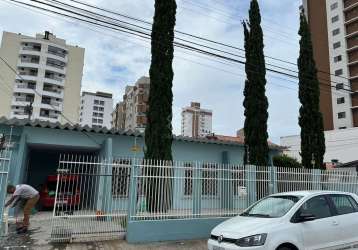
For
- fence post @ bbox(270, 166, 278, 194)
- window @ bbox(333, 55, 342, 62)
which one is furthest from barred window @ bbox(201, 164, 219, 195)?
window @ bbox(333, 55, 342, 62)

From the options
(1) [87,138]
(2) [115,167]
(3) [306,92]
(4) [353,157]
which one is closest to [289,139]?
(4) [353,157]

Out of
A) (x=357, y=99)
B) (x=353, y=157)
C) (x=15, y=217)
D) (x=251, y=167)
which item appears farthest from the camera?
(x=357, y=99)

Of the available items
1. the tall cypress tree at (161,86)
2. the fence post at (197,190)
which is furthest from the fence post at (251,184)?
the tall cypress tree at (161,86)

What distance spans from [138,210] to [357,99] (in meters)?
49.7

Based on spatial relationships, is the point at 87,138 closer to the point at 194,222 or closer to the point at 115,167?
the point at 115,167

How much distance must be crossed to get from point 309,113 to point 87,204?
11.1 m

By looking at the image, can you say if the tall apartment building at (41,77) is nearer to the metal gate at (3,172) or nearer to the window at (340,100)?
the window at (340,100)

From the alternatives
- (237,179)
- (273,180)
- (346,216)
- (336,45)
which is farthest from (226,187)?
(336,45)

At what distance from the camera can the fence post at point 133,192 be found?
881 cm

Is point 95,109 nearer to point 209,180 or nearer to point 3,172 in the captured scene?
point 209,180

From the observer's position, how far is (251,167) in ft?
35.0

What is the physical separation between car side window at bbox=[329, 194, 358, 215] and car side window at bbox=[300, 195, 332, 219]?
29 centimetres

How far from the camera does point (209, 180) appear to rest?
1008 cm

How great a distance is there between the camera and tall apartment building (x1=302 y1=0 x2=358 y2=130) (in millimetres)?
50750
